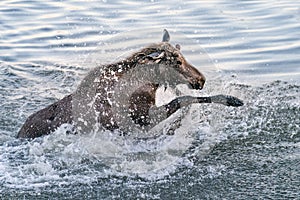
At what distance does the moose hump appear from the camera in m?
6.53

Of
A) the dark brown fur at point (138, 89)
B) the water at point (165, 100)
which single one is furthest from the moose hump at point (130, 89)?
the water at point (165, 100)

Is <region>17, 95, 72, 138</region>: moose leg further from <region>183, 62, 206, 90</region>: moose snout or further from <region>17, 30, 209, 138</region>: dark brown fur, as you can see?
<region>183, 62, 206, 90</region>: moose snout

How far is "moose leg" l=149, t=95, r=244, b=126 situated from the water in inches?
9.6

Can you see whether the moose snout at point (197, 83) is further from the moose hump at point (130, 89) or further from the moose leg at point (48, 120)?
the moose leg at point (48, 120)

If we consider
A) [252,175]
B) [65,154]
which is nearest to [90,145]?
[65,154]

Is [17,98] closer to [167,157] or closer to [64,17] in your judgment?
[167,157]

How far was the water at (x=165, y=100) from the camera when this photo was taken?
575 cm

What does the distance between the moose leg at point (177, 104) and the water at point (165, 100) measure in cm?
24

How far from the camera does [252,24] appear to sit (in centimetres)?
1098

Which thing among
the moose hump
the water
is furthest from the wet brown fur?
the water

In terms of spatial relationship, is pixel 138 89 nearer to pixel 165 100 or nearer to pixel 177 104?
pixel 165 100

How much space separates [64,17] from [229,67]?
13.2 feet

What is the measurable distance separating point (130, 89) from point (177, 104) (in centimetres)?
51

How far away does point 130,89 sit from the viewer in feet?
21.6
